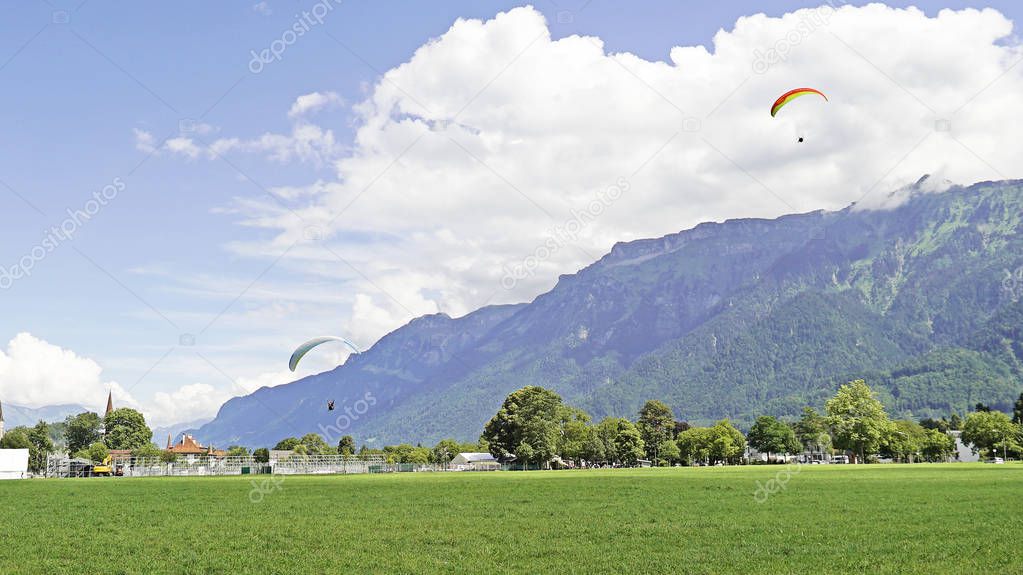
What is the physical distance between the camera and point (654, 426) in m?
175

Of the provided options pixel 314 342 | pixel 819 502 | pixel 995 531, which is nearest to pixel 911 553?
pixel 995 531

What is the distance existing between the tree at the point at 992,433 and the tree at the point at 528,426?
2721 inches

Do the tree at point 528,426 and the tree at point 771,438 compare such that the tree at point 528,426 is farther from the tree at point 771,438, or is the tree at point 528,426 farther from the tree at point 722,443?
the tree at point 771,438

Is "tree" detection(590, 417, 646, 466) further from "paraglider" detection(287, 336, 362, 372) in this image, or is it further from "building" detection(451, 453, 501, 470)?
"paraglider" detection(287, 336, 362, 372)

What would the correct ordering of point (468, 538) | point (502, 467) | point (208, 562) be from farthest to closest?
point (502, 467) → point (468, 538) → point (208, 562)

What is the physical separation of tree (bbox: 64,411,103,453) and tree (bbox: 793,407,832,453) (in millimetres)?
157014

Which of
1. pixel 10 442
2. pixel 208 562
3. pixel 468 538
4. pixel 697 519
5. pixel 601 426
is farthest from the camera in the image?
pixel 601 426

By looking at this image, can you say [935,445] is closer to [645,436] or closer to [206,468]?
[645,436]

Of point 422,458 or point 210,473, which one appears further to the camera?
point 422,458

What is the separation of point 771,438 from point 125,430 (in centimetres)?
13598

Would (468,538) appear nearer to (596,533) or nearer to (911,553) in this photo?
(596,533)

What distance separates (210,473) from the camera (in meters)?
117

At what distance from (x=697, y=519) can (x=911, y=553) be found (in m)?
8.72

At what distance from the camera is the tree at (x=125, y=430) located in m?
164
